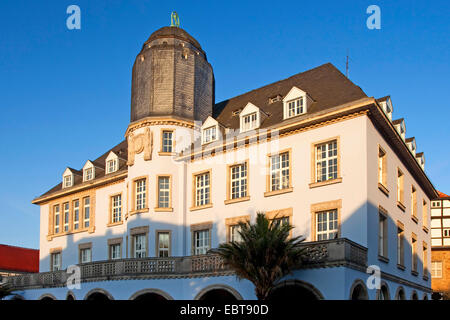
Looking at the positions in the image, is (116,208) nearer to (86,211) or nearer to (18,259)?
(86,211)

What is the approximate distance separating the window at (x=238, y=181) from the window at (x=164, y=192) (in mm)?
3866

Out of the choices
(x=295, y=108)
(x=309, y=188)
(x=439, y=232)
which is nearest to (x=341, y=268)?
(x=309, y=188)

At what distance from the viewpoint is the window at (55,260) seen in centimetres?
3778

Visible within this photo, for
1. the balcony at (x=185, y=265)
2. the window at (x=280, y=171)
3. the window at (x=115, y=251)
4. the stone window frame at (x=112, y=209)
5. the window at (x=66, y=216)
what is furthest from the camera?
the window at (x=66, y=216)

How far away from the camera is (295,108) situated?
87.9 feet

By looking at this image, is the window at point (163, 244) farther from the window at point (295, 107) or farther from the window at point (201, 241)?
the window at point (295, 107)

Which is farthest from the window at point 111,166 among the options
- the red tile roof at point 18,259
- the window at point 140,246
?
the red tile roof at point 18,259

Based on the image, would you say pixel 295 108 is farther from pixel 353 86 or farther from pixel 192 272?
pixel 192 272

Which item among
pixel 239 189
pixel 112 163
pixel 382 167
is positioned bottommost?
pixel 239 189

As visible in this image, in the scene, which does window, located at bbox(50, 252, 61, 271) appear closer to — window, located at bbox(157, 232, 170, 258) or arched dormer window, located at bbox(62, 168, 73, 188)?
arched dormer window, located at bbox(62, 168, 73, 188)

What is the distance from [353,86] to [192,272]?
11742 millimetres

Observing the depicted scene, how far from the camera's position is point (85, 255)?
35906 millimetres

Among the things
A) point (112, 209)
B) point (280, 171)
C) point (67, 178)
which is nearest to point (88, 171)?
point (67, 178)

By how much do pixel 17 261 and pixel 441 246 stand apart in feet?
128
